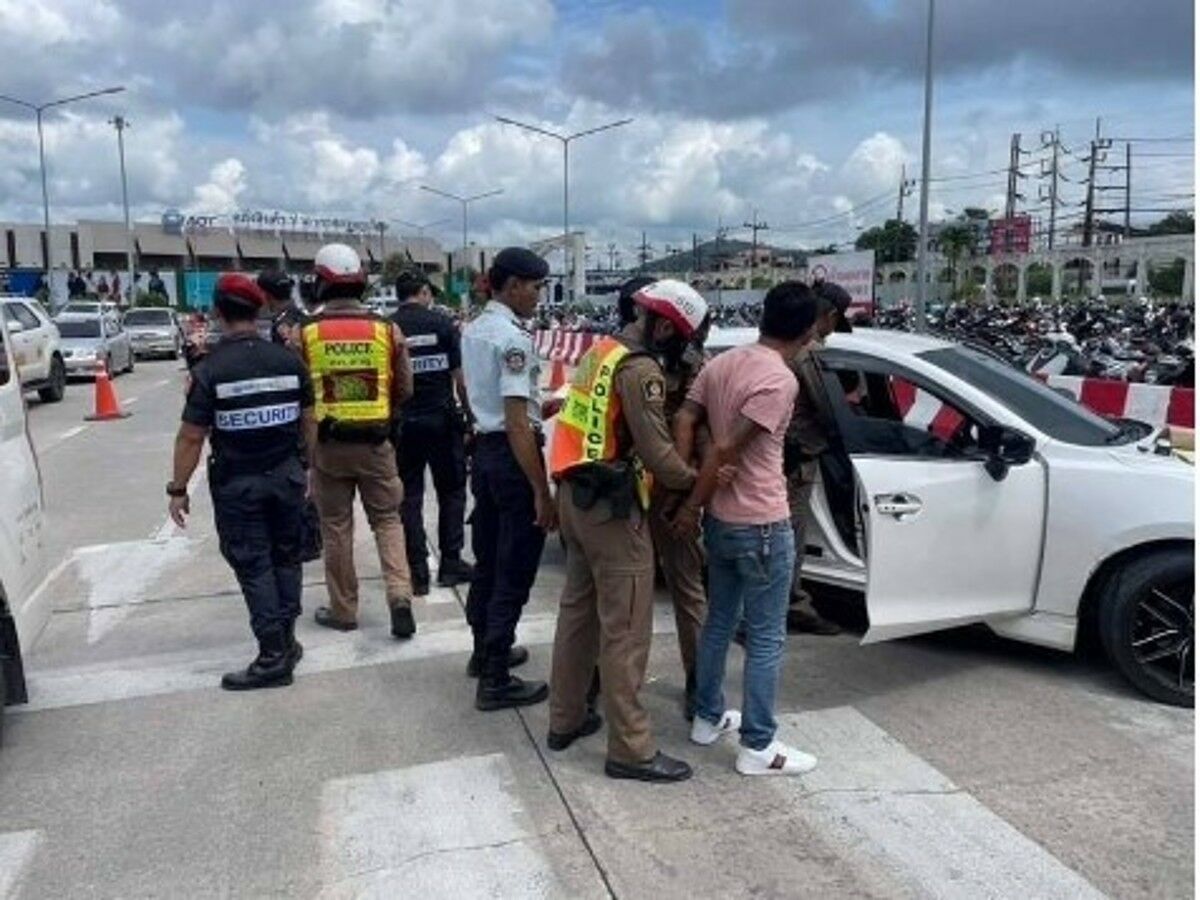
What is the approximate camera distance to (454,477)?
20.5 feet

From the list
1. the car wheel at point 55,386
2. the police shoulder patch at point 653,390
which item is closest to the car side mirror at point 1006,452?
the police shoulder patch at point 653,390

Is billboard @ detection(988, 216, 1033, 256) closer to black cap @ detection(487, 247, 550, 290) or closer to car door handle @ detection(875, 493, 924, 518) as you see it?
car door handle @ detection(875, 493, 924, 518)

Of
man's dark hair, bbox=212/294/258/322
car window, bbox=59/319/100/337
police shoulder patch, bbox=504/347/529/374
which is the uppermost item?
man's dark hair, bbox=212/294/258/322

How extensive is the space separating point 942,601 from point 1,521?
365 centimetres

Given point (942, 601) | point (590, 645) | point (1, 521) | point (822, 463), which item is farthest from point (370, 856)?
point (822, 463)

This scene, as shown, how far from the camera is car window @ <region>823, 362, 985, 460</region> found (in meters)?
4.85

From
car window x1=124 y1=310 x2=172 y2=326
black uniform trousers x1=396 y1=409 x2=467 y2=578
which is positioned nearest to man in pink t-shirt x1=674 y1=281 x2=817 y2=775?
black uniform trousers x1=396 y1=409 x2=467 y2=578

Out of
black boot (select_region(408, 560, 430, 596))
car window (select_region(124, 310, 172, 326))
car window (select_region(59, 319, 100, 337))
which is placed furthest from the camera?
car window (select_region(124, 310, 172, 326))

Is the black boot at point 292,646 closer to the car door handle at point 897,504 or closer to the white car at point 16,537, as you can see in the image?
the white car at point 16,537

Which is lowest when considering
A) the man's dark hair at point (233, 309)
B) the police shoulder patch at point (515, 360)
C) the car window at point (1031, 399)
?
the car window at point (1031, 399)

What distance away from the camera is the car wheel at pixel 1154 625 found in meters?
4.41

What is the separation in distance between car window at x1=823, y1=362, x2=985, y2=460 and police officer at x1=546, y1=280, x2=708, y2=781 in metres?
1.49

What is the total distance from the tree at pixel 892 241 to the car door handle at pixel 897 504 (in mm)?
72879

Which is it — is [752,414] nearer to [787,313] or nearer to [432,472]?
[787,313]
